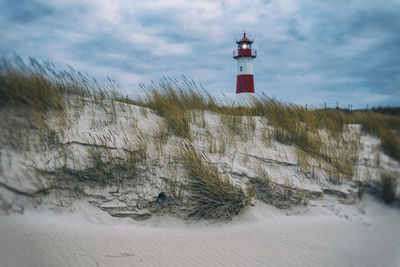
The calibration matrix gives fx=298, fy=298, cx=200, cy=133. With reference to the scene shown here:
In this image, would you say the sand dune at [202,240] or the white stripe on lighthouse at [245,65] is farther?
the white stripe on lighthouse at [245,65]

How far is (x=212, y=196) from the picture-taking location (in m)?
3.69

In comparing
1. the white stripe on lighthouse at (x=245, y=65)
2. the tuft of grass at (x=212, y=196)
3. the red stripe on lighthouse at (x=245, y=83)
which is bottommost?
the tuft of grass at (x=212, y=196)

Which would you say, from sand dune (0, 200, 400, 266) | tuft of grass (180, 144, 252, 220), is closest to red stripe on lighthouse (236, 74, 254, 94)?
sand dune (0, 200, 400, 266)

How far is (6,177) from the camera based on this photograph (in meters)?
2.99

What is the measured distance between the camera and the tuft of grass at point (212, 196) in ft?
12.1

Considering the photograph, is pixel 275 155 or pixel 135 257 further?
pixel 275 155

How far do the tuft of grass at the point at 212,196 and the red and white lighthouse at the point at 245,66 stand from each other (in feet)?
47.3

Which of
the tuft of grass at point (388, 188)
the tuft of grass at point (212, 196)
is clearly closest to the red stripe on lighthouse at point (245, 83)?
the tuft of grass at point (388, 188)

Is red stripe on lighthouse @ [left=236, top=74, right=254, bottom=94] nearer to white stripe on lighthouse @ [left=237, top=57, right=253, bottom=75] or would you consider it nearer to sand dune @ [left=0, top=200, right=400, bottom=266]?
white stripe on lighthouse @ [left=237, top=57, right=253, bottom=75]

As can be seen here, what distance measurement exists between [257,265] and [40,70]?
3535mm

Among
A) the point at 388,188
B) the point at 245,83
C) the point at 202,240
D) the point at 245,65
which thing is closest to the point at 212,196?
the point at 202,240

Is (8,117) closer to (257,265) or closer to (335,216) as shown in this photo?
(257,265)

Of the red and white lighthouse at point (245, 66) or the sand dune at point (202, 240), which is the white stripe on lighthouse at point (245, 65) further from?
the sand dune at point (202, 240)

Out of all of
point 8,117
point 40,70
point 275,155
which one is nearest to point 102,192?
point 8,117
